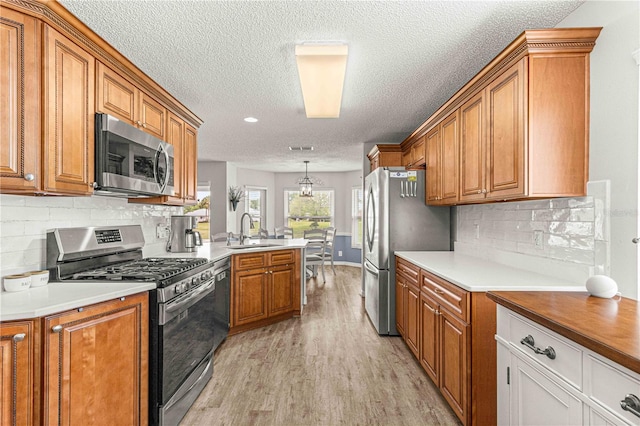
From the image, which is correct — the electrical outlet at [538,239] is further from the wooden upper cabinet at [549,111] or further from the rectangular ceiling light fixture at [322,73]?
the rectangular ceiling light fixture at [322,73]

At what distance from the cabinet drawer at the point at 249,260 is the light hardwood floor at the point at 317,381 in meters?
0.73

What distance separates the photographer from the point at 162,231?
3322 millimetres

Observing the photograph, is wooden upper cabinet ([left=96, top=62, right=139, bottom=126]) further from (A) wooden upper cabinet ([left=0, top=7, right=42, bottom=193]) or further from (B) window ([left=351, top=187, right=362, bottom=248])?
(B) window ([left=351, top=187, right=362, bottom=248])

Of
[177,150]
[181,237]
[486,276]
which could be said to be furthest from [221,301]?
[486,276]

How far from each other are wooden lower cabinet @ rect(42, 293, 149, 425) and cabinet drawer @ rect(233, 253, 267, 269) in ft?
5.50

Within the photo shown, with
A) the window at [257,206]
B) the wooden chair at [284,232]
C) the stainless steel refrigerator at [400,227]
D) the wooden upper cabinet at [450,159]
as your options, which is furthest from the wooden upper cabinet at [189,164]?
the wooden chair at [284,232]

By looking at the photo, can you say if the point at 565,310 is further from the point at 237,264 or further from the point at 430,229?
the point at 237,264

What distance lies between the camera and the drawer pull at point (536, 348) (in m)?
1.18

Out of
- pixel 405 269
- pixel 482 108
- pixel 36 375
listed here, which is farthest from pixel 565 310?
pixel 36 375

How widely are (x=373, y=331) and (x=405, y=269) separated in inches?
37.9

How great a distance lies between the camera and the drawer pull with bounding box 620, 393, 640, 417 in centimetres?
84

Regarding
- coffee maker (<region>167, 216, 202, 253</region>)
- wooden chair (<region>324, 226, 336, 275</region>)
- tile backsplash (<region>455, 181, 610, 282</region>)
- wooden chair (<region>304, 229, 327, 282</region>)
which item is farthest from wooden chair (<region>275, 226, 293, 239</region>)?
tile backsplash (<region>455, 181, 610, 282</region>)

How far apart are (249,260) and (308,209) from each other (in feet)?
15.5

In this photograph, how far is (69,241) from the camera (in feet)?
6.76
